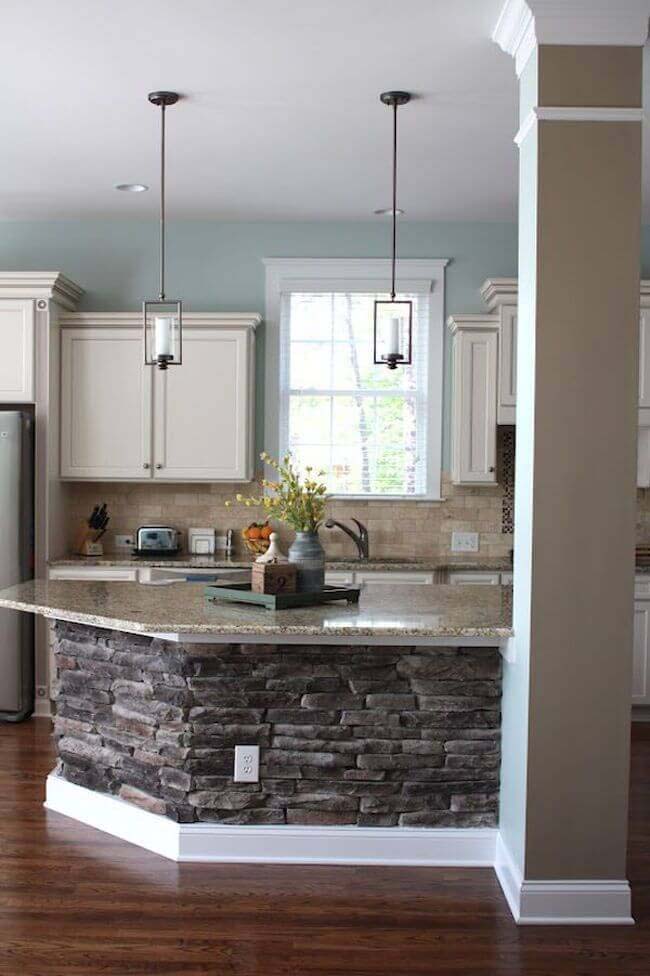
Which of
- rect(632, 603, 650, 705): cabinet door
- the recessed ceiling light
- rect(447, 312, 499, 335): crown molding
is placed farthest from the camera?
rect(447, 312, 499, 335): crown molding

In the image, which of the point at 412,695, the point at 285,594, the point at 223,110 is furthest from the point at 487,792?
the point at 223,110

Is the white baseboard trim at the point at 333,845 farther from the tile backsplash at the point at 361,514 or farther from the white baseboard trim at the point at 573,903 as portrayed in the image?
the tile backsplash at the point at 361,514

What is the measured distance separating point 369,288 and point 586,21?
314 cm

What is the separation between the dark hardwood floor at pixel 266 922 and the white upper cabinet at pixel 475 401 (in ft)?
8.33

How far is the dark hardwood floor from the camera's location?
9.39 feet

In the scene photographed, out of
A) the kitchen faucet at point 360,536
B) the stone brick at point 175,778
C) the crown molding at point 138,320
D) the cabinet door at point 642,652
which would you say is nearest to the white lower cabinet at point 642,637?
the cabinet door at point 642,652

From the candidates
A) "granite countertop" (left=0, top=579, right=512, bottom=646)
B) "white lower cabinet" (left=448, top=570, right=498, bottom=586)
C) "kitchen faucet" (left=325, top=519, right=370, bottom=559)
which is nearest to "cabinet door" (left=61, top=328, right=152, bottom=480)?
"kitchen faucet" (left=325, top=519, right=370, bottom=559)

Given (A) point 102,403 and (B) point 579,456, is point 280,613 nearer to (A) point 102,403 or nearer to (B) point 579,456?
(B) point 579,456

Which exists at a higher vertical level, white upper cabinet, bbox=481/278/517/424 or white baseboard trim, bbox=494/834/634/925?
white upper cabinet, bbox=481/278/517/424

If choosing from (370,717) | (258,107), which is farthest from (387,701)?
(258,107)

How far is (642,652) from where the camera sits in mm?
5520

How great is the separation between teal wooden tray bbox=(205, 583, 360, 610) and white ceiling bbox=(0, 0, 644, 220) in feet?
6.32

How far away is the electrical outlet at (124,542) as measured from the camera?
6.14m

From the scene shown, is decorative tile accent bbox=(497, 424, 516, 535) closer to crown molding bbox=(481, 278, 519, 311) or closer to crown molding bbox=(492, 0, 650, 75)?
crown molding bbox=(481, 278, 519, 311)
